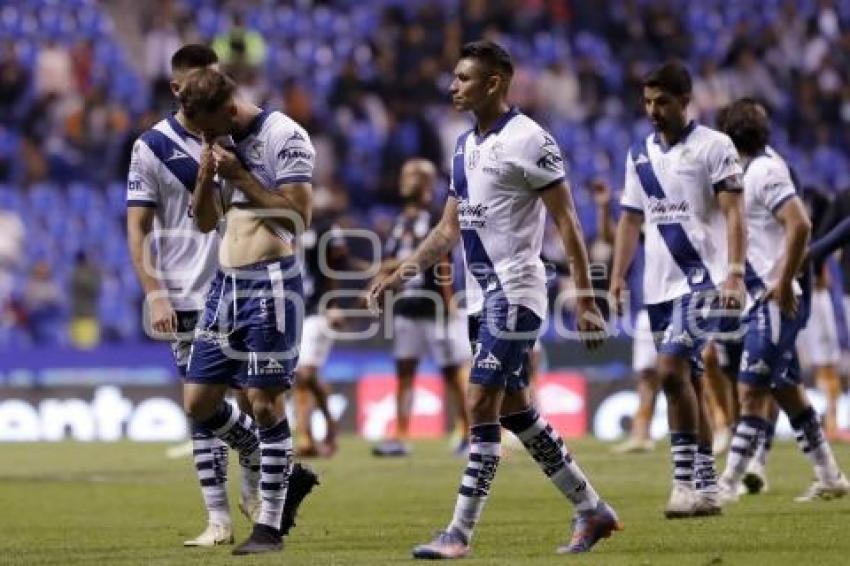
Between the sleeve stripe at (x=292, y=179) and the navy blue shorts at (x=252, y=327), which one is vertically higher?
the sleeve stripe at (x=292, y=179)

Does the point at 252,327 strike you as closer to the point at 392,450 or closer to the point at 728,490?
the point at 728,490

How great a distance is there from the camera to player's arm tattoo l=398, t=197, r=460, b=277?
9.47 m

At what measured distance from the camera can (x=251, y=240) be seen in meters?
9.32

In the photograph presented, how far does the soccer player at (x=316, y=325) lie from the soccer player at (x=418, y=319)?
1.54 ft

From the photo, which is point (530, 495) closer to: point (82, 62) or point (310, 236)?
point (310, 236)

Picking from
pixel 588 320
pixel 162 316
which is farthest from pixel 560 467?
pixel 162 316

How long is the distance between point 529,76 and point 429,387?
9144mm

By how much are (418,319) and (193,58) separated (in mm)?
7742

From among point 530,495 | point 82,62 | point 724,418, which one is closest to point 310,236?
point 724,418

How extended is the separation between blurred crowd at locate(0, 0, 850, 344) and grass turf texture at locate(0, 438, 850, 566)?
7.91 m

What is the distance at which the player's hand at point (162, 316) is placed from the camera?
32.0ft

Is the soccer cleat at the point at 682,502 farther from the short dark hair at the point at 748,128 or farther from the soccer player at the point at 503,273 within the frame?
the short dark hair at the point at 748,128

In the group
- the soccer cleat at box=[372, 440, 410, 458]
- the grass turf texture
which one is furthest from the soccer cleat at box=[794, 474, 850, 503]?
the soccer cleat at box=[372, 440, 410, 458]

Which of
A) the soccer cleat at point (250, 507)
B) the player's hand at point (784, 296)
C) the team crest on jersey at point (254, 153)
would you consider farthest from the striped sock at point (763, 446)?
the team crest on jersey at point (254, 153)
